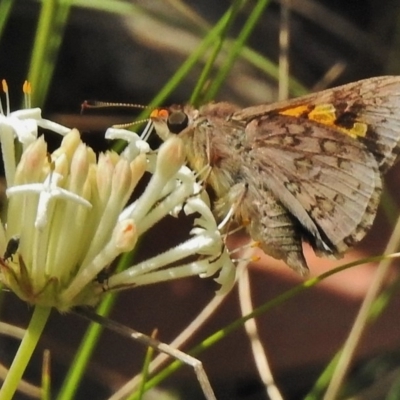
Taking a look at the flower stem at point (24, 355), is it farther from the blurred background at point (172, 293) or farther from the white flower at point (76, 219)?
the blurred background at point (172, 293)

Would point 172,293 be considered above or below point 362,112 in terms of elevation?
below

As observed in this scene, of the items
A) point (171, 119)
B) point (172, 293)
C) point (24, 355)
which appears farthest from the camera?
point (172, 293)

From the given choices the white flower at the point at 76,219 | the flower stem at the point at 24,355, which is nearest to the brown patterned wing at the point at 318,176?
the white flower at the point at 76,219

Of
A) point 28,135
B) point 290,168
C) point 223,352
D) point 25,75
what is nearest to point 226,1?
point 25,75

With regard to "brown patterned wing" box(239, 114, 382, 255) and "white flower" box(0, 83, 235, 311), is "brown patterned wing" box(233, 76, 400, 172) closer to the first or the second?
"brown patterned wing" box(239, 114, 382, 255)

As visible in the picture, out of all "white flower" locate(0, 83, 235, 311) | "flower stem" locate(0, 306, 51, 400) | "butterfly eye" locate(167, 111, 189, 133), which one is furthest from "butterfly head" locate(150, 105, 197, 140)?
"flower stem" locate(0, 306, 51, 400)

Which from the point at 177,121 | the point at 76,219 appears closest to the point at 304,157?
the point at 177,121

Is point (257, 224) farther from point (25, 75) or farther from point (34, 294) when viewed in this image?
point (25, 75)

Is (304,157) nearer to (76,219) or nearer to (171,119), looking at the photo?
(171,119)
